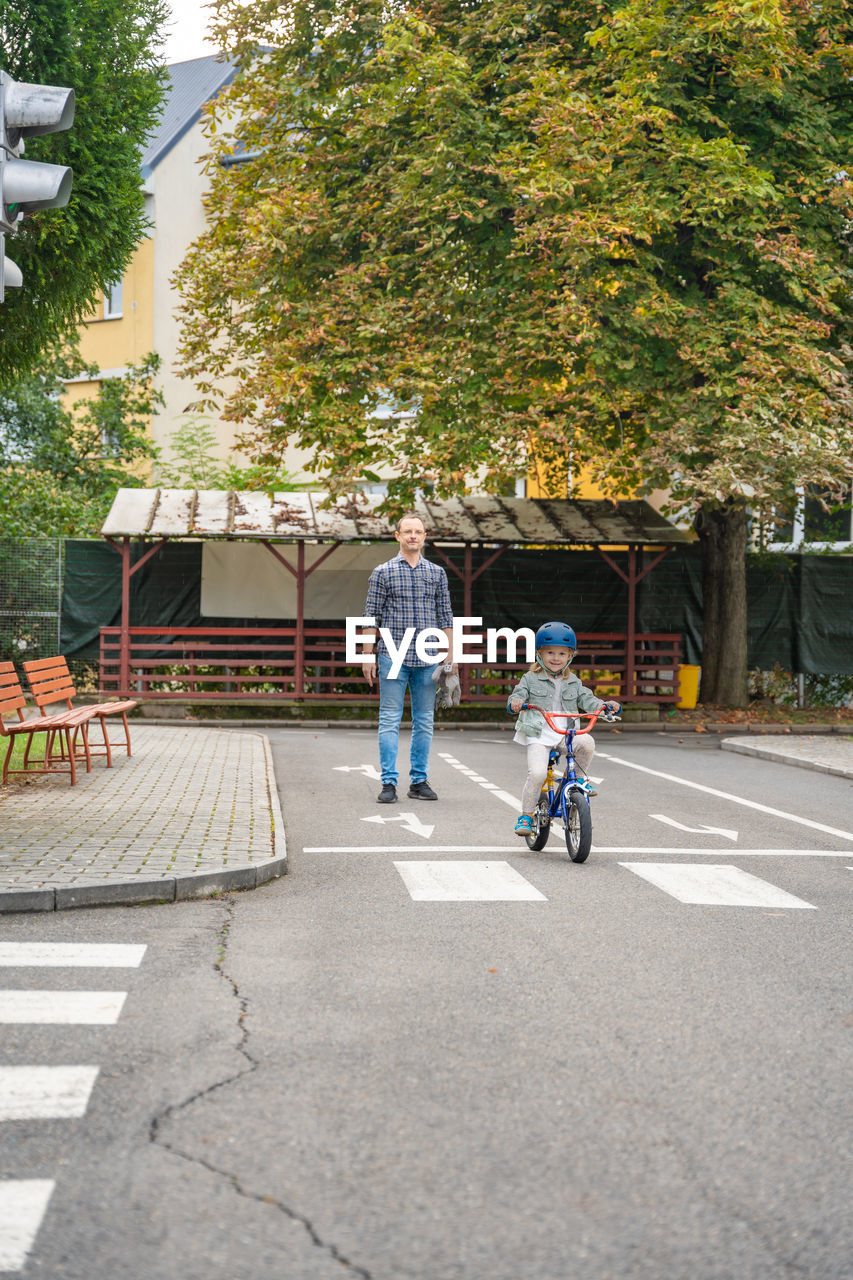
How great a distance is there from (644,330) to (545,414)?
7.76 ft

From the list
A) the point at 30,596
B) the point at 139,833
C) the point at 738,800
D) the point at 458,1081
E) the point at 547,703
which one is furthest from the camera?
the point at 30,596

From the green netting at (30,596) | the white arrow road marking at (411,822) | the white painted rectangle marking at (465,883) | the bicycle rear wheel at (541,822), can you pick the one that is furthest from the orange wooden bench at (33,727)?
the green netting at (30,596)

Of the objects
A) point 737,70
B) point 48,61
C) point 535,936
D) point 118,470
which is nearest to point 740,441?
point 737,70

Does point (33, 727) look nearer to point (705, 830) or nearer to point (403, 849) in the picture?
point (403, 849)

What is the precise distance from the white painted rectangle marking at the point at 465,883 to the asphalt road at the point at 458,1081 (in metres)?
0.03

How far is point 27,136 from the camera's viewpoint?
6.24 meters

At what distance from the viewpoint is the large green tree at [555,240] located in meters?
17.1

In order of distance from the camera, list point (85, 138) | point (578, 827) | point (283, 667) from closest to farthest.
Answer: point (578, 827) → point (85, 138) → point (283, 667)

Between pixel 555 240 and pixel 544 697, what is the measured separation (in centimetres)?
1025

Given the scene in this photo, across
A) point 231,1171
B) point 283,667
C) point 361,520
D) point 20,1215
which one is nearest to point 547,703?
point 231,1171

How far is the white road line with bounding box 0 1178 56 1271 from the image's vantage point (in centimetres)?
308

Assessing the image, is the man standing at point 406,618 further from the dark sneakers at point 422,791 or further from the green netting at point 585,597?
the green netting at point 585,597

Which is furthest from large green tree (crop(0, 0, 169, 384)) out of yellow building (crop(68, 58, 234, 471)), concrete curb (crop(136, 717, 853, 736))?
yellow building (crop(68, 58, 234, 471))

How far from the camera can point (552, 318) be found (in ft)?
57.6
